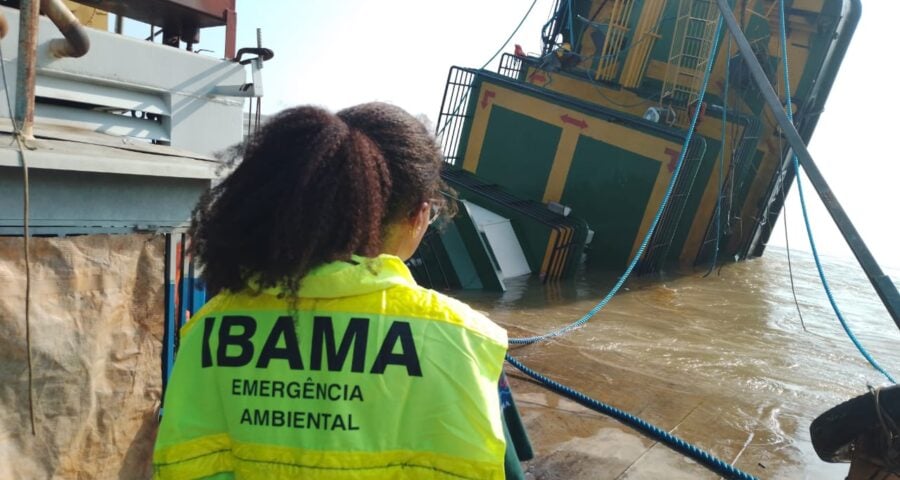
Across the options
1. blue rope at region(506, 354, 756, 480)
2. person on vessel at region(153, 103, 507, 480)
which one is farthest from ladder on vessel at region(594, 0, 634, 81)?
person on vessel at region(153, 103, 507, 480)

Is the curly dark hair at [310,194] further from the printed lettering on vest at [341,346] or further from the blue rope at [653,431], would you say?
the blue rope at [653,431]

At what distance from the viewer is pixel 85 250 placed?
2.29 metres

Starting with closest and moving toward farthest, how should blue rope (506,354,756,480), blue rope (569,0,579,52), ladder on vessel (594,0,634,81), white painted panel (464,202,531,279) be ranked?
blue rope (506,354,756,480), white painted panel (464,202,531,279), ladder on vessel (594,0,634,81), blue rope (569,0,579,52)

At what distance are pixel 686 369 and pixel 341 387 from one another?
4467 millimetres

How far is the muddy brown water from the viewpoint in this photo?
3.58m

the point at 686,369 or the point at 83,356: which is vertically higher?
the point at 83,356

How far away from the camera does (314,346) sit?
1231mm

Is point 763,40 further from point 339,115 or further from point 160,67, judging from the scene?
point 339,115

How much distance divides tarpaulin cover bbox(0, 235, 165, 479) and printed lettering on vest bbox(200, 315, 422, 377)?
1.17m

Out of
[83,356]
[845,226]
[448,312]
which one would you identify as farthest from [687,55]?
[448,312]

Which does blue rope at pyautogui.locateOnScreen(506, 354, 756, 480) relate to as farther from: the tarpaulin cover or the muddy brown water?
the tarpaulin cover

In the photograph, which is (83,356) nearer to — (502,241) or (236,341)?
(236,341)

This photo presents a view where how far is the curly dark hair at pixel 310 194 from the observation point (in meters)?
1.24

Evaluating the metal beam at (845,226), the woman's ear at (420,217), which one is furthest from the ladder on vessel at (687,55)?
the woman's ear at (420,217)
